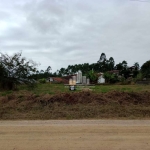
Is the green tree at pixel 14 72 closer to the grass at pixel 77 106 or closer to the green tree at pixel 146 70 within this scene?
the grass at pixel 77 106

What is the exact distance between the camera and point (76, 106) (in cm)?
916

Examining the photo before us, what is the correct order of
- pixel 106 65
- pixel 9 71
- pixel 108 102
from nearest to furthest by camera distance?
1. pixel 108 102
2. pixel 9 71
3. pixel 106 65

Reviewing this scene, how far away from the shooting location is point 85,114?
26.0 ft
